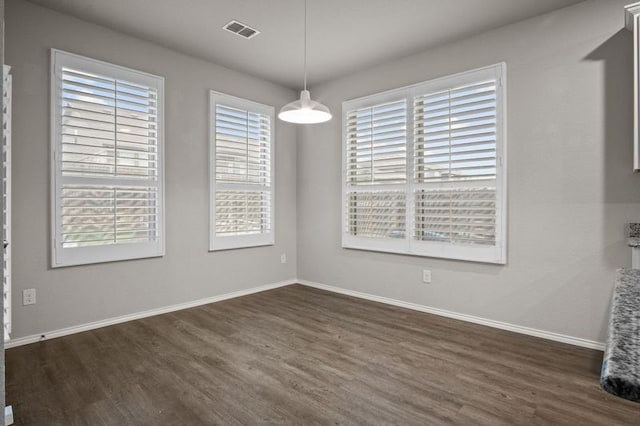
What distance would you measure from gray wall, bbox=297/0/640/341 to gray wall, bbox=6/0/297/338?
7.25ft

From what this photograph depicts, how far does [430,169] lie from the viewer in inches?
150

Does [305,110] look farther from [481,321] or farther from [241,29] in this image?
[481,321]

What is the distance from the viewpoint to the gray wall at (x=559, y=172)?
282 centimetres

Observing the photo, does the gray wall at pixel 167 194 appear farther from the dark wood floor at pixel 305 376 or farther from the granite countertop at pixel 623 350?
the granite countertop at pixel 623 350

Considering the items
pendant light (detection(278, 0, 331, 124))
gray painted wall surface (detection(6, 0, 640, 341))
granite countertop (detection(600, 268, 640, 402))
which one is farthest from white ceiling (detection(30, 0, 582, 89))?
granite countertop (detection(600, 268, 640, 402))

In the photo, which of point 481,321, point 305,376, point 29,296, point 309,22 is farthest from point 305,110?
point 29,296

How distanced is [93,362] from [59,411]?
2.11ft

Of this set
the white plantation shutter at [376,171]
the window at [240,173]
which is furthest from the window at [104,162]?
the white plantation shutter at [376,171]

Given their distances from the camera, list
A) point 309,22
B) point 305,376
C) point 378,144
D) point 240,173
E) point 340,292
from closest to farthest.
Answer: point 305,376, point 309,22, point 378,144, point 240,173, point 340,292

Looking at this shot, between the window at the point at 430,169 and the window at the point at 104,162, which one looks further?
the window at the point at 430,169

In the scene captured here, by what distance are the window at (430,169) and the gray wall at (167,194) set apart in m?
1.19

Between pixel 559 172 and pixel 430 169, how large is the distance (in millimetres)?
1154

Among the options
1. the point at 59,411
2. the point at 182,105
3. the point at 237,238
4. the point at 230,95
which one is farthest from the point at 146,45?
the point at 59,411

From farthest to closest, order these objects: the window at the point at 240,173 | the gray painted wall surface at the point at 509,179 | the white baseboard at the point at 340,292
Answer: the window at the point at 240,173 < the white baseboard at the point at 340,292 < the gray painted wall surface at the point at 509,179
